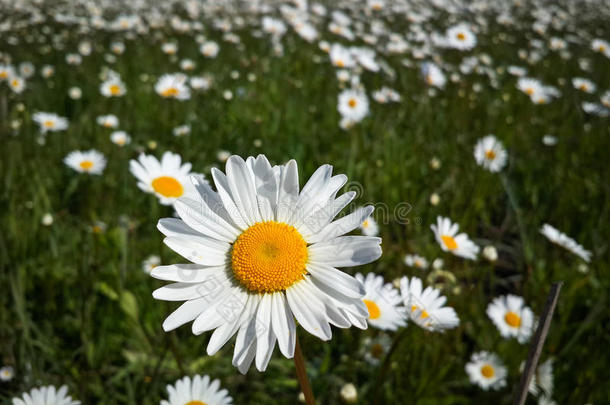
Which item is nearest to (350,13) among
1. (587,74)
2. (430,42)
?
(430,42)

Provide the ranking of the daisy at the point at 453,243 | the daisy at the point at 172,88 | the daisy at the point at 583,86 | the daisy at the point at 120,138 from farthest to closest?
the daisy at the point at 583,86
the daisy at the point at 172,88
the daisy at the point at 120,138
the daisy at the point at 453,243

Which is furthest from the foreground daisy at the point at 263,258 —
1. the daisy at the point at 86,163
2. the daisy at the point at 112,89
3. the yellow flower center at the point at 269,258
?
the daisy at the point at 112,89

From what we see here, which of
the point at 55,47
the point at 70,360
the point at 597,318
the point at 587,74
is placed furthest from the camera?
the point at 587,74

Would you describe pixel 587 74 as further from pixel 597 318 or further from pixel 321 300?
pixel 321 300

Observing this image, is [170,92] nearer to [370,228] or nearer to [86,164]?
[86,164]

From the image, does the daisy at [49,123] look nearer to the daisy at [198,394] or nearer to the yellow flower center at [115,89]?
the yellow flower center at [115,89]

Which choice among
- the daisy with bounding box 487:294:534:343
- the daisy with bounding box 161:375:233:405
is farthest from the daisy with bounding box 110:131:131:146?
the daisy with bounding box 487:294:534:343
